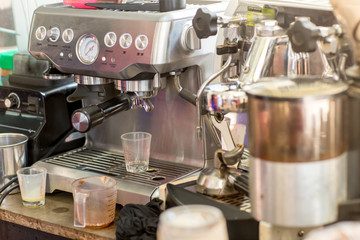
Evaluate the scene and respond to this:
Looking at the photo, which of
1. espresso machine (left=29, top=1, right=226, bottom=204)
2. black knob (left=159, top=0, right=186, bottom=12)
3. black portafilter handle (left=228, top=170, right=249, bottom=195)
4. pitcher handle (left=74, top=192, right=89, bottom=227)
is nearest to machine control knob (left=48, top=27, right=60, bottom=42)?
espresso machine (left=29, top=1, right=226, bottom=204)

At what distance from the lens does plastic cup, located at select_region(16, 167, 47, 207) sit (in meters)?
1.74

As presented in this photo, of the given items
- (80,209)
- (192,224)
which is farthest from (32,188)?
(192,224)

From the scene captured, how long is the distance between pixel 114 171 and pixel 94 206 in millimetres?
203

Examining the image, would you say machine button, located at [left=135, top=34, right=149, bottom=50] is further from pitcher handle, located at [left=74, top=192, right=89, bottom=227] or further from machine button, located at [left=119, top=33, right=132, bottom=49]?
pitcher handle, located at [left=74, top=192, right=89, bottom=227]

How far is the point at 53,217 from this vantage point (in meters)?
1.68

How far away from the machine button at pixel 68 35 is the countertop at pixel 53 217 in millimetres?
438

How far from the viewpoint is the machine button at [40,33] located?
175 centimetres

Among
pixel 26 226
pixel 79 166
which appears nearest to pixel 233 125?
pixel 79 166

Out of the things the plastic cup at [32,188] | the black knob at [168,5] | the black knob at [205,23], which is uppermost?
the black knob at [168,5]

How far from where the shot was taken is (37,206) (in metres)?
1.76

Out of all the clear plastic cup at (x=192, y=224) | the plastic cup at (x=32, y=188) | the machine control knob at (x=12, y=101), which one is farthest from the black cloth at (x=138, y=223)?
the machine control knob at (x=12, y=101)

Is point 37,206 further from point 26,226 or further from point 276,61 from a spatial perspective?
→ point 276,61

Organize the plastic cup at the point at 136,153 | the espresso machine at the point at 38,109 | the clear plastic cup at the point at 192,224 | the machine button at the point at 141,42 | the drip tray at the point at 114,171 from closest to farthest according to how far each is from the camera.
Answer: the clear plastic cup at the point at 192,224
the machine button at the point at 141,42
the drip tray at the point at 114,171
the plastic cup at the point at 136,153
the espresso machine at the point at 38,109

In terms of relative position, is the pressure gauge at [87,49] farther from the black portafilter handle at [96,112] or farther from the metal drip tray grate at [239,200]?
the metal drip tray grate at [239,200]
